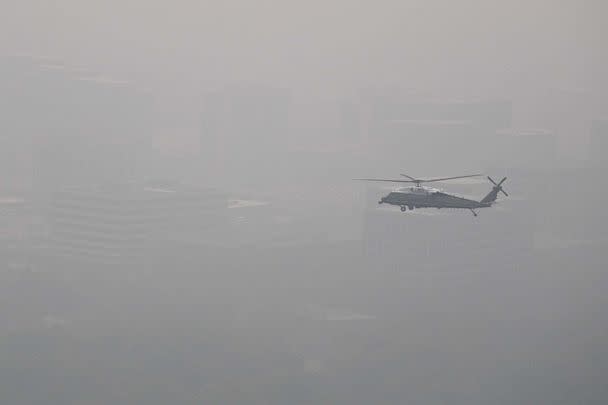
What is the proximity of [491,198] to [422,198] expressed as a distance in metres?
10.0

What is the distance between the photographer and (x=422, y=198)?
122562 millimetres

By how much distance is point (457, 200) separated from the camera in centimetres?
12144

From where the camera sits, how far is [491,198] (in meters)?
128

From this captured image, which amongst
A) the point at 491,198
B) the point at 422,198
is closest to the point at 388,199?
the point at 422,198

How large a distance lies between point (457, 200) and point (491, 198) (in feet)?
26.8

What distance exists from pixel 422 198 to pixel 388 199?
3719 millimetres

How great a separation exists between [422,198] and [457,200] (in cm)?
378

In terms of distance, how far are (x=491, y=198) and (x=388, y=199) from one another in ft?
44.1

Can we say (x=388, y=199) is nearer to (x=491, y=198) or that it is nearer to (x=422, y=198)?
(x=422, y=198)

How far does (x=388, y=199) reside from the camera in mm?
122062
